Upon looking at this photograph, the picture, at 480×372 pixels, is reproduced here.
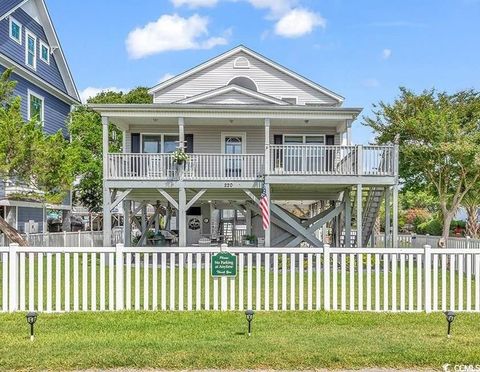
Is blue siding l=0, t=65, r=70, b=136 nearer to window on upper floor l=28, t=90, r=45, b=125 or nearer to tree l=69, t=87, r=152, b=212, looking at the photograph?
window on upper floor l=28, t=90, r=45, b=125

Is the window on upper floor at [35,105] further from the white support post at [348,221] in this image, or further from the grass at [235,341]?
the grass at [235,341]

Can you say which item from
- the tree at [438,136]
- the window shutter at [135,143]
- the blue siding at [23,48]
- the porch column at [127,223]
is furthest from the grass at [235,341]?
the blue siding at [23,48]

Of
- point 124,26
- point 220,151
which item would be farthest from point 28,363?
point 124,26

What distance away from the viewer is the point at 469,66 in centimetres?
2581

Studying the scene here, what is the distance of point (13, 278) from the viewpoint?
27.1 feet

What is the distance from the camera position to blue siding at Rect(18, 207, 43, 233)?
2622 cm

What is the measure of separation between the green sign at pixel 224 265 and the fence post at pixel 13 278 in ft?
10.3

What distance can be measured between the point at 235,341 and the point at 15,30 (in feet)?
78.8

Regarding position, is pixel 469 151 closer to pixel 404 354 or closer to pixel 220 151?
pixel 220 151

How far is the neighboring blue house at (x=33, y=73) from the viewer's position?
24250mm

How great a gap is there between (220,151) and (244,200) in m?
2.76

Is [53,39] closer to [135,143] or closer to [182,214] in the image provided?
[135,143]

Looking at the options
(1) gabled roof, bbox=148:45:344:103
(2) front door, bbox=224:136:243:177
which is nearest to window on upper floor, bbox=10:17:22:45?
(1) gabled roof, bbox=148:45:344:103

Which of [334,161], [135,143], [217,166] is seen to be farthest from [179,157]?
[334,161]
